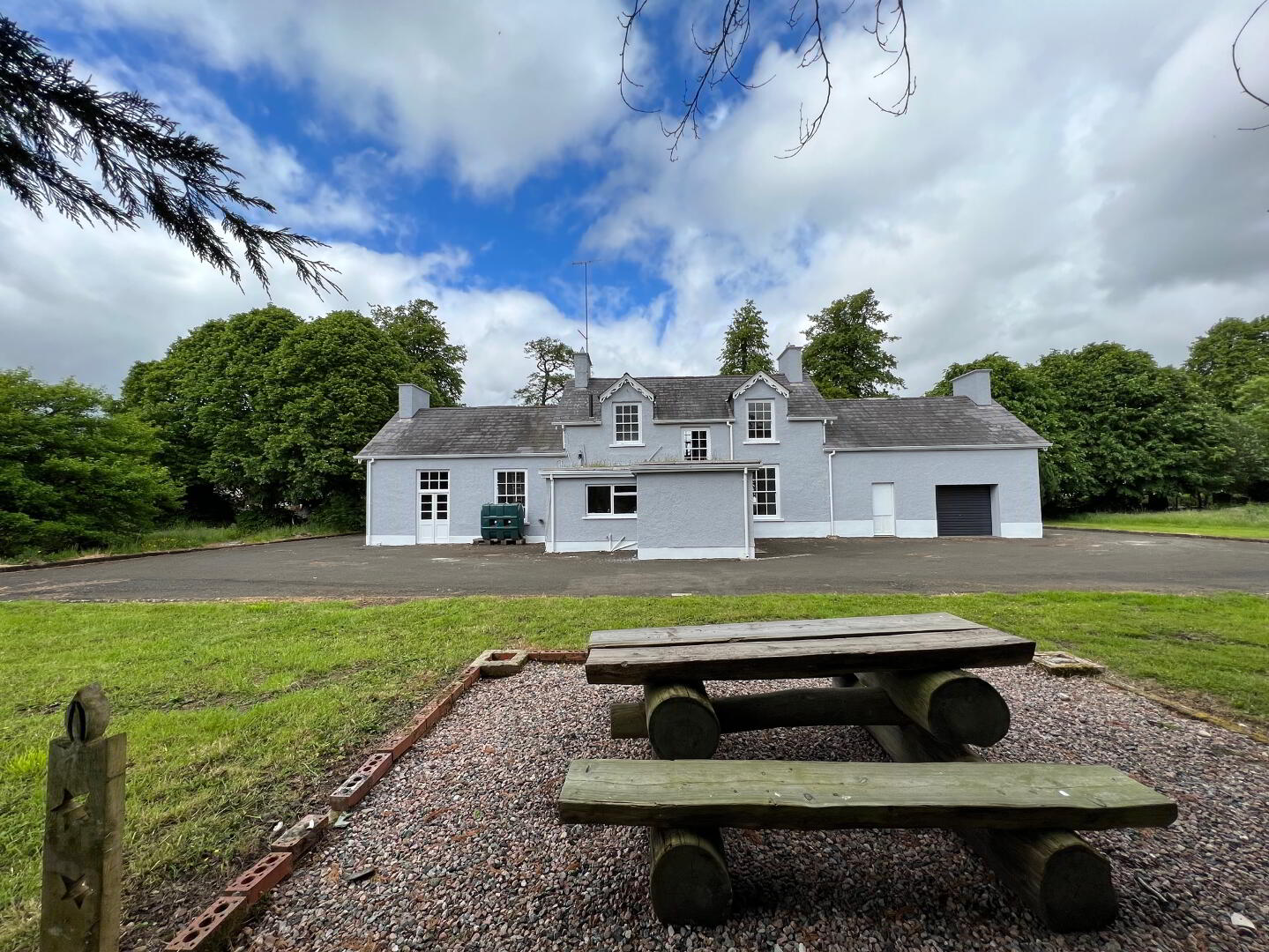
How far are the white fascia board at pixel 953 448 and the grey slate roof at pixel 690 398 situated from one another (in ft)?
5.12

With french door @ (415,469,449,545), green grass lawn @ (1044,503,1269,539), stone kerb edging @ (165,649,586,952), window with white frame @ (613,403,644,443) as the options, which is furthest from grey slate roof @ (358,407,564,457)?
green grass lawn @ (1044,503,1269,539)

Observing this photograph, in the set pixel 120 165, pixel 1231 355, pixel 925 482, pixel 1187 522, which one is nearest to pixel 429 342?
pixel 925 482

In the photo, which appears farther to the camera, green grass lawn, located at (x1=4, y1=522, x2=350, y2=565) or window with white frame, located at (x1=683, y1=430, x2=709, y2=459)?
window with white frame, located at (x1=683, y1=430, x2=709, y2=459)

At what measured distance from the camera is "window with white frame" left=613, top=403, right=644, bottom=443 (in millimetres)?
20250

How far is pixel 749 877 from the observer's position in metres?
2.15

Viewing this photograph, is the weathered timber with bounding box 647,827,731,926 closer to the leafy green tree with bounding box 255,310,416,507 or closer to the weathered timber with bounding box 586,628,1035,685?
the weathered timber with bounding box 586,628,1035,685

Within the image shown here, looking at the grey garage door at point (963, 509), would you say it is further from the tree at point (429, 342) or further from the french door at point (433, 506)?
the tree at point (429, 342)

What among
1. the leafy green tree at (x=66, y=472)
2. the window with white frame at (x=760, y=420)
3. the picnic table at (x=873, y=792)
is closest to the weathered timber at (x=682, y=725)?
the picnic table at (x=873, y=792)

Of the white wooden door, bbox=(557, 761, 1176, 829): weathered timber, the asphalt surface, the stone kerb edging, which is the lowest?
the stone kerb edging

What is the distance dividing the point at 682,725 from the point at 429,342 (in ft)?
122

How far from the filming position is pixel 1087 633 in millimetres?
5777

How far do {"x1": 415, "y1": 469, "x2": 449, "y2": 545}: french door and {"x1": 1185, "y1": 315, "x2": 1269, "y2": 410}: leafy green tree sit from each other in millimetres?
49591

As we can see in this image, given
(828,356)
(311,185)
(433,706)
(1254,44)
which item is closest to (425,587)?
(433,706)

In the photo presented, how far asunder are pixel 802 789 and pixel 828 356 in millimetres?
35447
